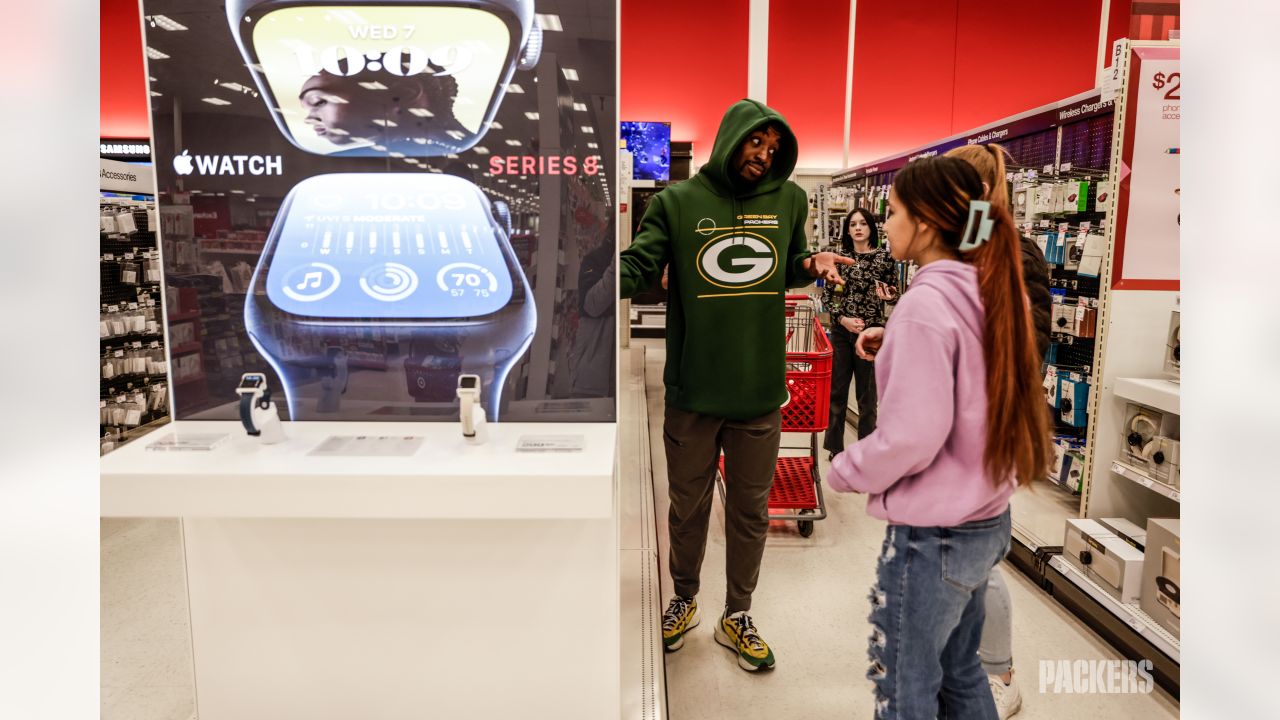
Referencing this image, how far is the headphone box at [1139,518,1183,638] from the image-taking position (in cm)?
256

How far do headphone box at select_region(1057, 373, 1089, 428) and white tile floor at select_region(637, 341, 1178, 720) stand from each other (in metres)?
1.07

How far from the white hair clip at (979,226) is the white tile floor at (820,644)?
5.65ft

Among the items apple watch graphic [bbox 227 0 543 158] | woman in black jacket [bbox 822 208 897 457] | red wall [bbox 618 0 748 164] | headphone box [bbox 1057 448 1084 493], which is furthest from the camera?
red wall [bbox 618 0 748 164]

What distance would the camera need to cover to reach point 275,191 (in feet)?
6.29

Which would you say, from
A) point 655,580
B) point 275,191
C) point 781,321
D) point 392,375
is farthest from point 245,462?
point 655,580

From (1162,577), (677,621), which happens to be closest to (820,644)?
(677,621)

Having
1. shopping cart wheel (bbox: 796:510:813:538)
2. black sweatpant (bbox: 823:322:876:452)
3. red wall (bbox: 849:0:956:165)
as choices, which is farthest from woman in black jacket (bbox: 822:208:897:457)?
red wall (bbox: 849:0:956:165)

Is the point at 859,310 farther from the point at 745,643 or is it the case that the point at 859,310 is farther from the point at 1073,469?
the point at 745,643

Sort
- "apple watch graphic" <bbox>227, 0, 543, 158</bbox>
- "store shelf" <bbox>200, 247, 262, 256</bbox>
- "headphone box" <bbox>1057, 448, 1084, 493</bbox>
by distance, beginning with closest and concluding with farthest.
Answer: "apple watch graphic" <bbox>227, 0, 543, 158</bbox> < "store shelf" <bbox>200, 247, 262, 256</bbox> < "headphone box" <bbox>1057, 448, 1084, 493</bbox>

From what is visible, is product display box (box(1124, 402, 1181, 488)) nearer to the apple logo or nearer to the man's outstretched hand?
the man's outstretched hand

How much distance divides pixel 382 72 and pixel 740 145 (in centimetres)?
119

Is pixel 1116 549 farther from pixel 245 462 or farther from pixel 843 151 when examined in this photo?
pixel 843 151

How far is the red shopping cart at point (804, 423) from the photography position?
3.61m
